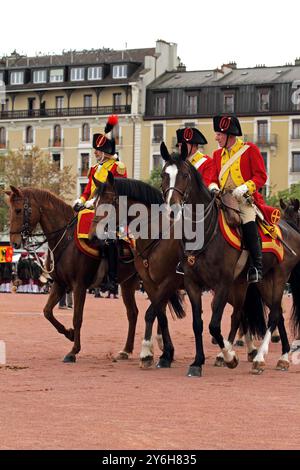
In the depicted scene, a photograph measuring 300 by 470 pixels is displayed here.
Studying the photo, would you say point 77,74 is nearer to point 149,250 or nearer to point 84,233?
point 84,233

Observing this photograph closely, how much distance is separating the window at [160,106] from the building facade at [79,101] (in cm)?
112

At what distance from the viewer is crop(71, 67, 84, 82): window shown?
96125 millimetres

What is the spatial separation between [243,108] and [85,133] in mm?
14329

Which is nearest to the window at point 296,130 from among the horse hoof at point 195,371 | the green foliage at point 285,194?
→ the green foliage at point 285,194

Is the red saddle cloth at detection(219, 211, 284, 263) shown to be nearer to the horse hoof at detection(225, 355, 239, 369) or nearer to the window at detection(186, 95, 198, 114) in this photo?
the horse hoof at detection(225, 355, 239, 369)

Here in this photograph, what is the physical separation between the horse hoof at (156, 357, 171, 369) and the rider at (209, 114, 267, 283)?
5.83 ft

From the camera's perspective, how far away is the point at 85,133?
314 feet

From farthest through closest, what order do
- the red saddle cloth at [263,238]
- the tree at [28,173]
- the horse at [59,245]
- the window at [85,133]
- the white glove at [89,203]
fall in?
1. the window at [85,133]
2. the tree at [28,173]
3. the horse at [59,245]
4. the white glove at [89,203]
5. the red saddle cloth at [263,238]

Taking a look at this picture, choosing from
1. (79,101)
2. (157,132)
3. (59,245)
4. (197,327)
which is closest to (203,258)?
(197,327)

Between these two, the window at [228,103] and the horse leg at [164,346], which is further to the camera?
the window at [228,103]

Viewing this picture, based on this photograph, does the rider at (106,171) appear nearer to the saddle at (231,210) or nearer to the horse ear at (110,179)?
the horse ear at (110,179)

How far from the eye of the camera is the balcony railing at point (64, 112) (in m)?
94.3
